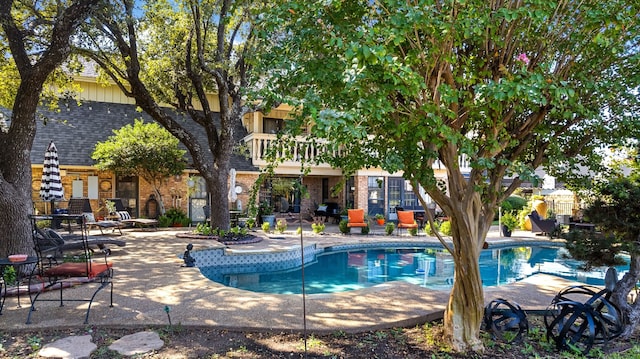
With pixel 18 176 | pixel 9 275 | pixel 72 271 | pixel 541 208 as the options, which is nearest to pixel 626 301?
pixel 72 271

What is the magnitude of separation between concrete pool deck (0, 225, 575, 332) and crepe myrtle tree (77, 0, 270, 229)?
533 cm

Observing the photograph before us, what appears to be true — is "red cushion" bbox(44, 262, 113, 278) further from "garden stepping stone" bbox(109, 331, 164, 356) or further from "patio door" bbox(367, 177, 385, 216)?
"patio door" bbox(367, 177, 385, 216)

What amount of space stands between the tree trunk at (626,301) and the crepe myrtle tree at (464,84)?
4.58ft

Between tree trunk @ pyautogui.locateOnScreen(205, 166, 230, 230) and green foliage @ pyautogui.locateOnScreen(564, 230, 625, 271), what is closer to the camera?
green foliage @ pyautogui.locateOnScreen(564, 230, 625, 271)

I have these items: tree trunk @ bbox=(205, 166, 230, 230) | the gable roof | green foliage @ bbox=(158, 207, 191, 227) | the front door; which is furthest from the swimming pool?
the front door

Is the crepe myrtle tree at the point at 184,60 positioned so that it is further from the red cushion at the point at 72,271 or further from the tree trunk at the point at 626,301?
the tree trunk at the point at 626,301

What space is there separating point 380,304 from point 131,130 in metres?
12.9

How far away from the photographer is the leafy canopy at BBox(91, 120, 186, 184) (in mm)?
14337

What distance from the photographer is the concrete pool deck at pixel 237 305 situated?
4.68 meters

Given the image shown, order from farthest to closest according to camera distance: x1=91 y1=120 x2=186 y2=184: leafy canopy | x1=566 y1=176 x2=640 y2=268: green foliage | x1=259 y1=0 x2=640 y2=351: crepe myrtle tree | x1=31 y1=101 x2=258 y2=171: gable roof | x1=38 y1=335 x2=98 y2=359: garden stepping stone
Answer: x1=31 y1=101 x2=258 y2=171: gable roof
x1=91 y1=120 x2=186 y2=184: leafy canopy
x1=566 y1=176 x2=640 y2=268: green foliage
x1=38 y1=335 x2=98 y2=359: garden stepping stone
x1=259 y1=0 x2=640 y2=351: crepe myrtle tree

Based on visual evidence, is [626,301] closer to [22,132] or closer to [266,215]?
[22,132]

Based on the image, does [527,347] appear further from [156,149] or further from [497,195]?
[156,149]

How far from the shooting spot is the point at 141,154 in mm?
14406

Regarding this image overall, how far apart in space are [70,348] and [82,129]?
1503 centimetres
